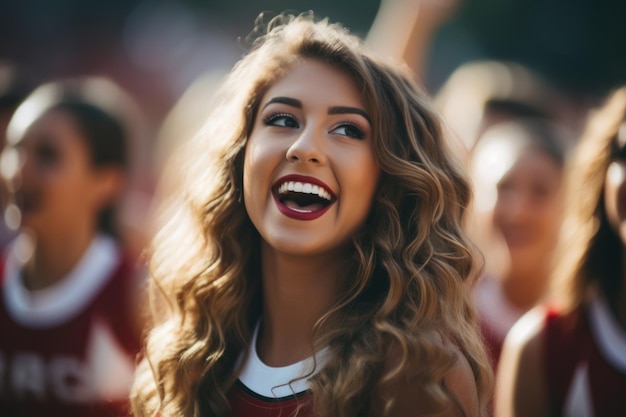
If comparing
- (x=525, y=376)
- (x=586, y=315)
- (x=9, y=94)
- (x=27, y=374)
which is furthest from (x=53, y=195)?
(x=586, y=315)

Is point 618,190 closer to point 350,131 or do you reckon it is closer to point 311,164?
point 350,131

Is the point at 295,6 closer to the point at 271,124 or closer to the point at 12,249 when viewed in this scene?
the point at 12,249

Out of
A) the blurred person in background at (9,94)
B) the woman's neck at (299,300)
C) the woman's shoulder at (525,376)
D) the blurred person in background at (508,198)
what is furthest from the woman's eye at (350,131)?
the blurred person in background at (9,94)

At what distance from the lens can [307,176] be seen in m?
2.33

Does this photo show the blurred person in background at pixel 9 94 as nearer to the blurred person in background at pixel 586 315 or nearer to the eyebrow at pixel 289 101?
the eyebrow at pixel 289 101

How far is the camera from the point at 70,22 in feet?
65.4

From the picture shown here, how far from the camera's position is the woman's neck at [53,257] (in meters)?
4.18

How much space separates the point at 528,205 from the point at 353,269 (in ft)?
7.04

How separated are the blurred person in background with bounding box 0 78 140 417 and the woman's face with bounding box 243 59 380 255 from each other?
5.64ft

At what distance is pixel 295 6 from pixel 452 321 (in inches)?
569

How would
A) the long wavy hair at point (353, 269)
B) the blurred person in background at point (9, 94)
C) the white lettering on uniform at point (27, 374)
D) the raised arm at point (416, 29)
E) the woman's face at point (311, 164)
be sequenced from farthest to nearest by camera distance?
the blurred person in background at point (9, 94) → the raised arm at point (416, 29) → the white lettering on uniform at point (27, 374) → the woman's face at point (311, 164) → the long wavy hair at point (353, 269)

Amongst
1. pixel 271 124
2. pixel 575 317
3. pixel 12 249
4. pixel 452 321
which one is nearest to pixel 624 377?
pixel 575 317

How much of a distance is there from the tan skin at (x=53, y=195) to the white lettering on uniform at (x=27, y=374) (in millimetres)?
381

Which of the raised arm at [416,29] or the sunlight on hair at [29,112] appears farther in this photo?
the raised arm at [416,29]
